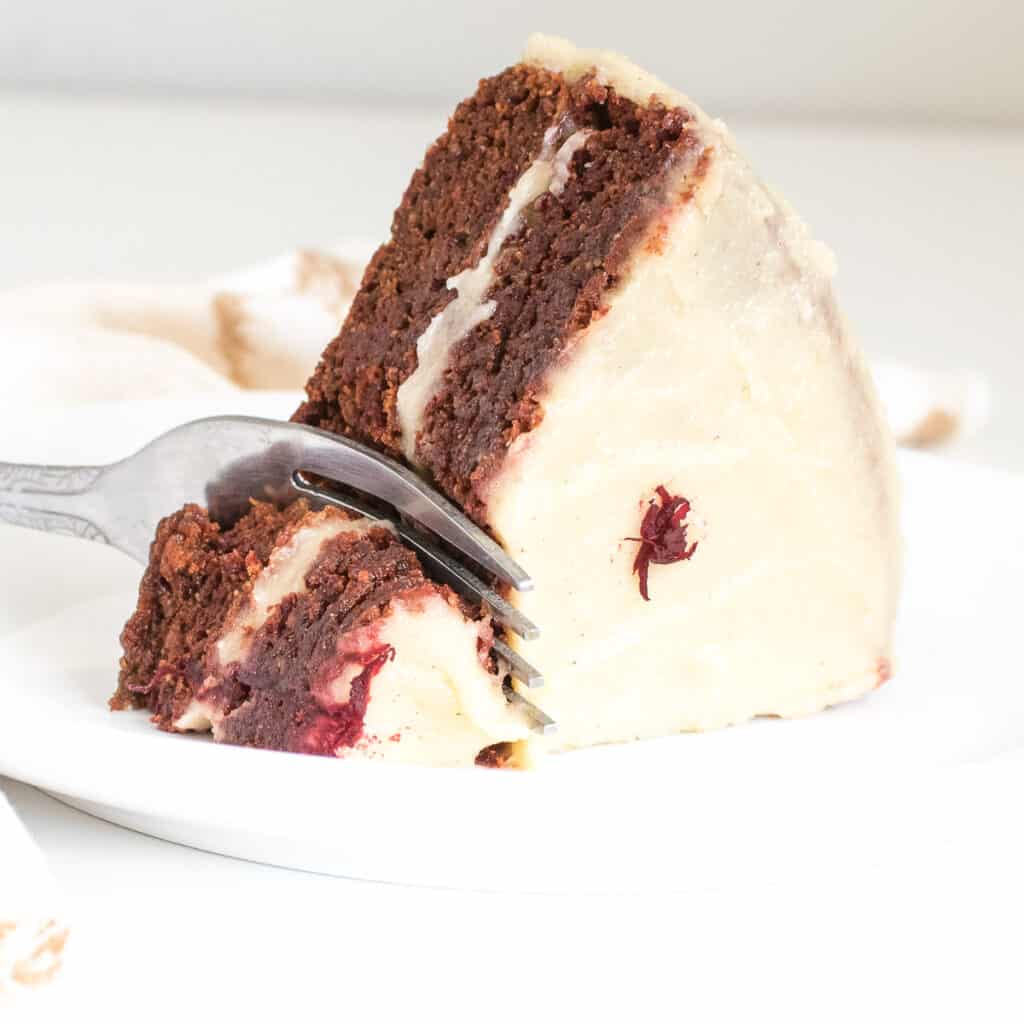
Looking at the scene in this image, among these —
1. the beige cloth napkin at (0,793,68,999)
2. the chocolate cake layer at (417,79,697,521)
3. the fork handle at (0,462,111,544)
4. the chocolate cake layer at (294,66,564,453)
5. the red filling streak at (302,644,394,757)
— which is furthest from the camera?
the fork handle at (0,462,111,544)

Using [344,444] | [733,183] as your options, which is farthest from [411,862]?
[733,183]

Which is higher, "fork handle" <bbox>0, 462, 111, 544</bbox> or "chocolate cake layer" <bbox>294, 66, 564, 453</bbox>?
"chocolate cake layer" <bbox>294, 66, 564, 453</bbox>

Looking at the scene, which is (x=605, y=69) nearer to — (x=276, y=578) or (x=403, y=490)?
(x=403, y=490)

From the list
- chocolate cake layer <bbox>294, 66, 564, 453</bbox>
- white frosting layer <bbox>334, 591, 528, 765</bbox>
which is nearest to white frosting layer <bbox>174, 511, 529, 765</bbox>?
white frosting layer <bbox>334, 591, 528, 765</bbox>

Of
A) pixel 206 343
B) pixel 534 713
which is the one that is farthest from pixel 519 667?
pixel 206 343

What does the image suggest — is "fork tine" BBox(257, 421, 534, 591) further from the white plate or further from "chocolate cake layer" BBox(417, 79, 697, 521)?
the white plate

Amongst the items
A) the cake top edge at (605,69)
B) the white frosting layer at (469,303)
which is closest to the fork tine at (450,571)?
the white frosting layer at (469,303)

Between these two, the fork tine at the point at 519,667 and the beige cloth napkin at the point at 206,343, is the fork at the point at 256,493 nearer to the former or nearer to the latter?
the fork tine at the point at 519,667
